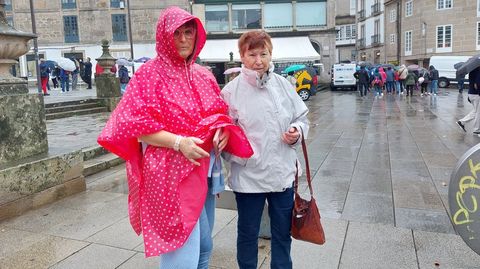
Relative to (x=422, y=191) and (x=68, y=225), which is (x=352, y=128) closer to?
(x=422, y=191)

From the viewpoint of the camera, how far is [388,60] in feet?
143

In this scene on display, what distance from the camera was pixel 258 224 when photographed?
2561mm

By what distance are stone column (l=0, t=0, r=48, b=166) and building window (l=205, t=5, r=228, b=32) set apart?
1142 inches

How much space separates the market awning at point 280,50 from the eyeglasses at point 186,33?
26.5 meters

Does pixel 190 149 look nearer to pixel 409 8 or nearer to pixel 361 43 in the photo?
pixel 409 8

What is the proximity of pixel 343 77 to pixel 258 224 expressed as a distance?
26500mm

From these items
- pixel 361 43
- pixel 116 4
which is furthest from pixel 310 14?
pixel 361 43

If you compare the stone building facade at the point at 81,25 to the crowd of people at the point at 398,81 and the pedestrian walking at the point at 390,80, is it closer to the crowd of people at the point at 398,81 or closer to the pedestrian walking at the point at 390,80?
the crowd of people at the point at 398,81

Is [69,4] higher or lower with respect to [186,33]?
higher

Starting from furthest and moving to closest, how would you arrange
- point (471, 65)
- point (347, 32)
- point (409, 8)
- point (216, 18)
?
point (347, 32) < point (409, 8) < point (216, 18) < point (471, 65)

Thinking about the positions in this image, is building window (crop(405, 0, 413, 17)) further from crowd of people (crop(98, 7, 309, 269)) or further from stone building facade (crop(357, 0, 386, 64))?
crowd of people (crop(98, 7, 309, 269))

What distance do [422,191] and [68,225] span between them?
13.2ft

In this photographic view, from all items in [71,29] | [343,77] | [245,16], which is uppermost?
[245,16]

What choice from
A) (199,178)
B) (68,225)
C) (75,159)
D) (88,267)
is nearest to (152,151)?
(199,178)
